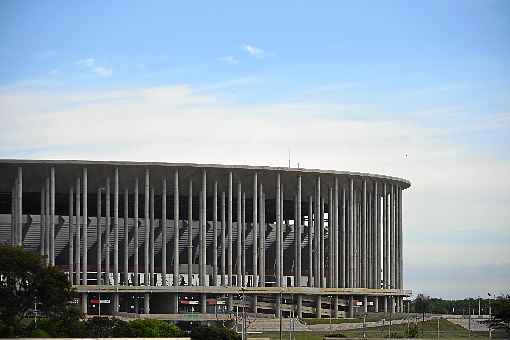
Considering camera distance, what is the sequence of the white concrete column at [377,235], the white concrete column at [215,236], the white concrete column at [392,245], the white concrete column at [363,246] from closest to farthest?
the white concrete column at [215,236] → the white concrete column at [363,246] → the white concrete column at [377,235] → the white concrete column at [392,245]

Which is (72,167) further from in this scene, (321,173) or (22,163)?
(321,173)

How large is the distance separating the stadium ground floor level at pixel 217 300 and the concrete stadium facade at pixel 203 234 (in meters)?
0.12

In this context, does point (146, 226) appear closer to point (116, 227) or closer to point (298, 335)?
point (116, 227)

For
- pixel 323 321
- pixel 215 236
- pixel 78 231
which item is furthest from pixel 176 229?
pixel 323 321

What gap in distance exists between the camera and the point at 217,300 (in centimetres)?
12056

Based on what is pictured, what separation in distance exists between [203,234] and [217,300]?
275 inches

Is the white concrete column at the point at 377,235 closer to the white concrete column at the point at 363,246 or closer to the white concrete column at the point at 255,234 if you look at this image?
the white concrete column at the point at 363,246

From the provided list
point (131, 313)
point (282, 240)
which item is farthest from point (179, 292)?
point (282, 240)

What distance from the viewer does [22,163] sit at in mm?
114938

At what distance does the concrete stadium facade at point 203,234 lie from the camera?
4601 inches

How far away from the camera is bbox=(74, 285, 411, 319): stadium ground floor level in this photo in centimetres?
11638

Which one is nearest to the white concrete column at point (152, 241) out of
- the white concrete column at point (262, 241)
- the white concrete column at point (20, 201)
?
the white concrete column at point (20, 201)

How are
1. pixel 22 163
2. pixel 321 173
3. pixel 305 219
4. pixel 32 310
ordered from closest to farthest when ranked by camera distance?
1. pixel 32 310
2. pixel 22 163
3. pixel 321 173
4. pixel 305 219

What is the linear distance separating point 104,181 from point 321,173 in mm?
22183
